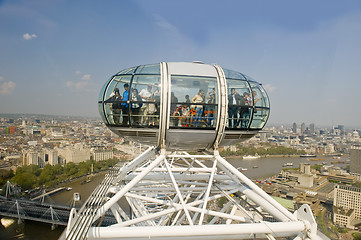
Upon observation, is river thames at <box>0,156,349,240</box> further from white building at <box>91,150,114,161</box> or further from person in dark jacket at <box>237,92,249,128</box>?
person in dark jacket at <box>237,92,249,128</box>

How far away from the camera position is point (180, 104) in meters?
2.82

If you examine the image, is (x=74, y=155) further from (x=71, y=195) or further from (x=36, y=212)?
(x=36, y=212)

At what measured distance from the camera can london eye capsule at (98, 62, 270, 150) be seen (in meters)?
2.83

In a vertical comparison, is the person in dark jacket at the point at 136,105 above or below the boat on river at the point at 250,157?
above

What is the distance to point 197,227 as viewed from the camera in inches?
92.0

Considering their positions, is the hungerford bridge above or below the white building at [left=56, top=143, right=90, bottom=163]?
above

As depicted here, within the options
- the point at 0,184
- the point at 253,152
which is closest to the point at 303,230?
the point at 0,184

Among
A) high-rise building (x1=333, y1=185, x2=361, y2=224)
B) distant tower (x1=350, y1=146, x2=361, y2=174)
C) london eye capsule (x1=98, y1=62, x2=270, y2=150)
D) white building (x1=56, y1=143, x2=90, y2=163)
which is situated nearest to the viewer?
london eye capsule (x1=98, y1=62, x2=270, y2=150)

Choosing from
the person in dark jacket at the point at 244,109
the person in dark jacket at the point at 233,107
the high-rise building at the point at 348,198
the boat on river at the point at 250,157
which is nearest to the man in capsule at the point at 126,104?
the person in dark jacket at the point at 233,107

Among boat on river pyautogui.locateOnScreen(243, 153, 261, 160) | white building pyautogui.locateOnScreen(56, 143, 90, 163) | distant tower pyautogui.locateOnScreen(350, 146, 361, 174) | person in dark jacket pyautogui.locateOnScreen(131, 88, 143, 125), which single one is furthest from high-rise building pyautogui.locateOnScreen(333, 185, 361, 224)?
white building pyautogui.locateOnScreen(56, 143, 90, 163)

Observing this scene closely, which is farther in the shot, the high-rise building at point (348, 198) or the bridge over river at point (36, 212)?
the high-rise building at point (348, 198)

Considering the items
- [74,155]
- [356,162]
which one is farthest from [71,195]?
[356,162]

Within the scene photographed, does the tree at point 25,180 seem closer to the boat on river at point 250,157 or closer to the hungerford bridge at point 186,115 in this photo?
the hungerford bridge at point 186,115

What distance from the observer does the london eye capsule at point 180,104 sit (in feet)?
9.27
